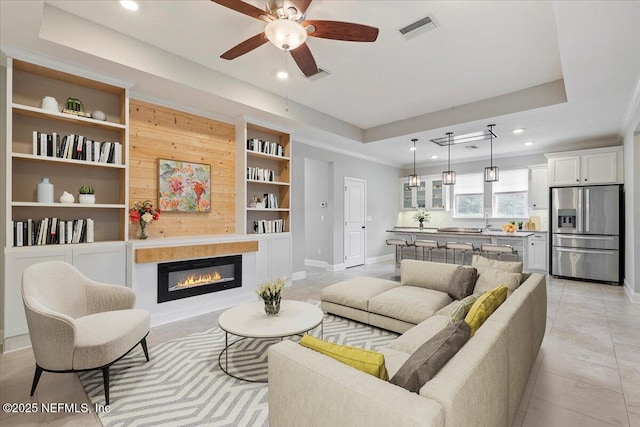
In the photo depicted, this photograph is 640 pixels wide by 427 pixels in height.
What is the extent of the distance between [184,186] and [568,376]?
4568 mm

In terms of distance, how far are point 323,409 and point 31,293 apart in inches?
92.1

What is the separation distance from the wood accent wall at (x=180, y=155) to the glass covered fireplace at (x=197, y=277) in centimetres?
55

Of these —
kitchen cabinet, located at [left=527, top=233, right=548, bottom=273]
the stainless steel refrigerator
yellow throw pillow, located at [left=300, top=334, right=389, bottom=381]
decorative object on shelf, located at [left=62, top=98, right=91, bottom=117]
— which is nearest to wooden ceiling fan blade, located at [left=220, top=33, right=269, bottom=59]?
decorative object on shelf, located at [left=62, top=98, right=91, bottom=117]

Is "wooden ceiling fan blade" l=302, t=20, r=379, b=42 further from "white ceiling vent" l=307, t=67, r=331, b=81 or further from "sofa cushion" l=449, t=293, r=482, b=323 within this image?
"sofa cushion" l=449, t=293, r=482, b=323

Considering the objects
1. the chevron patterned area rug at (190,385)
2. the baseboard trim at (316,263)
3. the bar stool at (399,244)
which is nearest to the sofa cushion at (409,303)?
the chevron patterned area rug at (190,385)

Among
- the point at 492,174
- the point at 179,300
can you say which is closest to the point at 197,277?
the point at 179,300

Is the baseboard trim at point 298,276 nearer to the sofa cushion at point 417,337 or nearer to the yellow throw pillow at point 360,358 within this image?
the sofa cushion at point 417,337

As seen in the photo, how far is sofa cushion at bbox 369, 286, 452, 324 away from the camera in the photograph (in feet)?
9.73

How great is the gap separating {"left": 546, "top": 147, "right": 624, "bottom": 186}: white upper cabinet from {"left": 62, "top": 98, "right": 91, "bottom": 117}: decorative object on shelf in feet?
25.2

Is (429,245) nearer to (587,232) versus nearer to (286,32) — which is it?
(587,232)

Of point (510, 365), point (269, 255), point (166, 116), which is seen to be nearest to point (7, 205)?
point (166, 116)

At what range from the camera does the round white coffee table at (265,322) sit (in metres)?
2.37

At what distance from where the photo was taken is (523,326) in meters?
1.97

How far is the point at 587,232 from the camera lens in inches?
222
